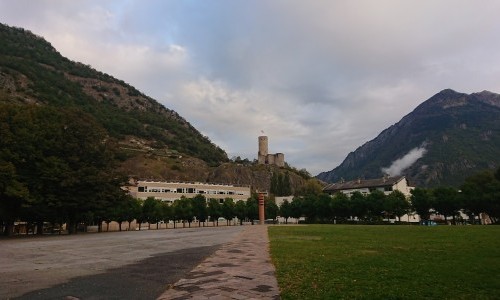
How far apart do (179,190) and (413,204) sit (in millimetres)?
67066

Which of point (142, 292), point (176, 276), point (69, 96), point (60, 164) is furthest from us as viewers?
point (69, 96)

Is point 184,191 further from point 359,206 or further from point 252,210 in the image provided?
point 359,206

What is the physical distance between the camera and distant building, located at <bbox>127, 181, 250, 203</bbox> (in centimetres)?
10919

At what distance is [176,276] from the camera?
13641mm

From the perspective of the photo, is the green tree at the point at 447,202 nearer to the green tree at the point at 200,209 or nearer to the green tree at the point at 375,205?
the green tree at the point at 375,205

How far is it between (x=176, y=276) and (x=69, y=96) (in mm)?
193136

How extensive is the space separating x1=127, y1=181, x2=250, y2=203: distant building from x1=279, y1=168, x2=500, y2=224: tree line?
116 feet

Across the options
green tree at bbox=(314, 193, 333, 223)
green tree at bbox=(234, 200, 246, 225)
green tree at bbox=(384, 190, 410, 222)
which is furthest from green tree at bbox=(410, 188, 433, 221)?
green tree at bbox=(234, 200, 246, 225)

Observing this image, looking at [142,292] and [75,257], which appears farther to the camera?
[75,257]

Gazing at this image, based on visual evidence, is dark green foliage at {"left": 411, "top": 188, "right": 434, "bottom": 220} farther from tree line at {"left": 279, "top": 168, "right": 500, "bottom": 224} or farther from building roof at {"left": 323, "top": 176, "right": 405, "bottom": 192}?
building roof at {"left": 323, "top": 176, "right": 405, "bottom": 192}

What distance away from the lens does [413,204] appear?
271 ft

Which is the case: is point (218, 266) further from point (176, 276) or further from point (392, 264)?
point (392, 264)

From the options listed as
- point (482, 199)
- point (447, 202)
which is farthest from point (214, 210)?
point (482, 199)

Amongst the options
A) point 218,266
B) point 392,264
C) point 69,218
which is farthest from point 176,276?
point 69,218
